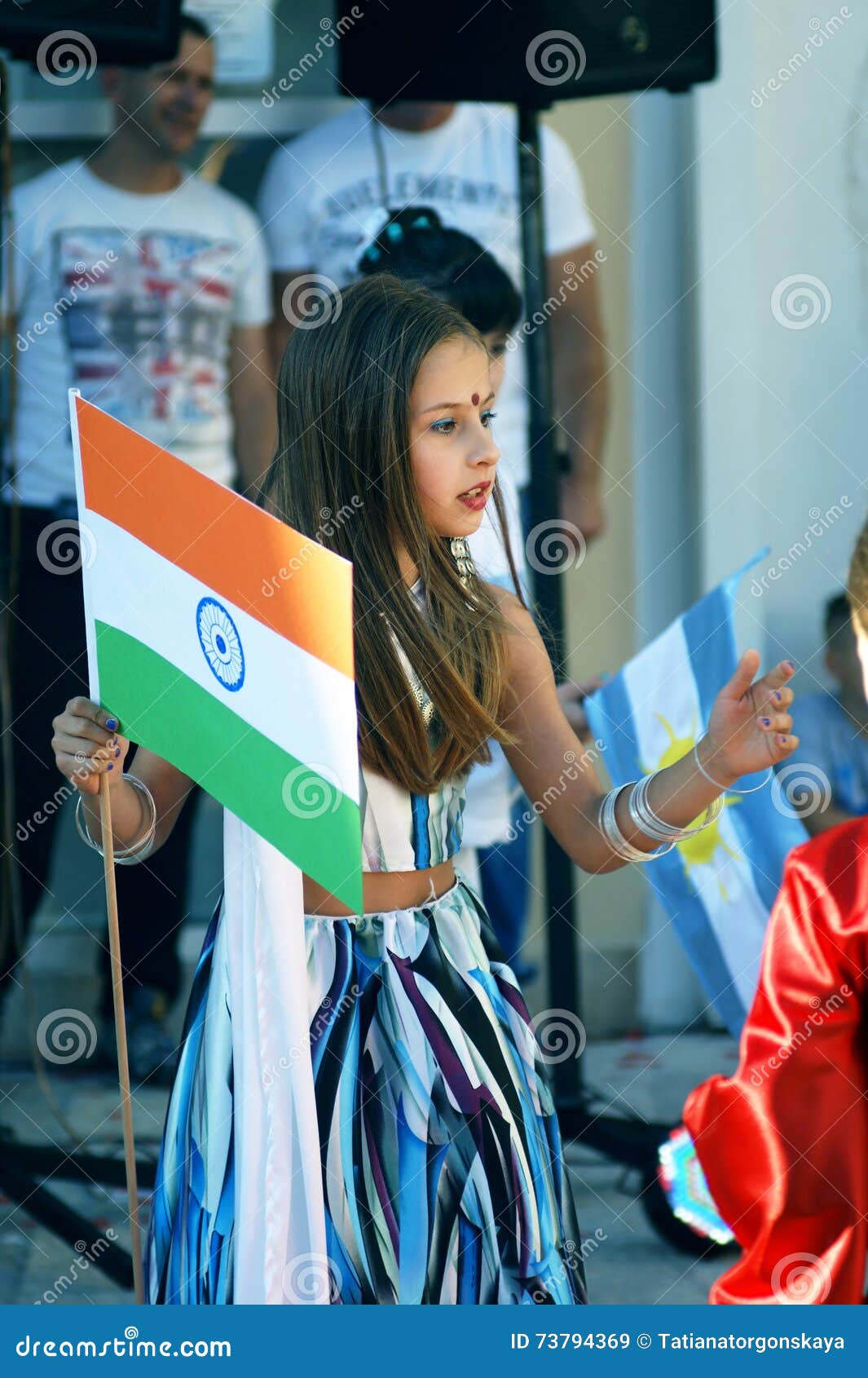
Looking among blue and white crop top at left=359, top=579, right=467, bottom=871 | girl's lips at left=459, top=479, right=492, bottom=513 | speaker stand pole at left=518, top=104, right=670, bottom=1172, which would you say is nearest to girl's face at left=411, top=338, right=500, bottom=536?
girl's lips at left=459, top=479, right=492, bottom=513

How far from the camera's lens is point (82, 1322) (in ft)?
5.18

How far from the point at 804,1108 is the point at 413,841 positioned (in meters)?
0.51

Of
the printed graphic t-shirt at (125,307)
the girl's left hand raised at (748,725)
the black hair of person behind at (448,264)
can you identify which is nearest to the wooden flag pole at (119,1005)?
the girl's left hand raised at (748,725)

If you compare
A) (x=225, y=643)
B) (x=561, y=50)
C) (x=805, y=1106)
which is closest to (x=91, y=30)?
(x=561, y=50)

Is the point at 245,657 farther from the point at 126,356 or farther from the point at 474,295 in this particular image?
the point at 126,356

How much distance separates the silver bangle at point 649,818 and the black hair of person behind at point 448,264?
1.30 m

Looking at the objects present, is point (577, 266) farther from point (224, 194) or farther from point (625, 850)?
point (625, 850)

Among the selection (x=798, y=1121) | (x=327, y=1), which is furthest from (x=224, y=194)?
(x=798, y=1121)

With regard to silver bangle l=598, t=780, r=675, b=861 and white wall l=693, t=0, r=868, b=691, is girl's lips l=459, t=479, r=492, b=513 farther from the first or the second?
white wall l=693, t=0, r=868, b=691

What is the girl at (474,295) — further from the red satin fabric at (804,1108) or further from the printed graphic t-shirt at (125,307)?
the red satin fabric at (804,1108)

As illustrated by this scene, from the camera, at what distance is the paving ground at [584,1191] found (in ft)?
9.41

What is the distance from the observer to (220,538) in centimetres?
146

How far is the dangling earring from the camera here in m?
1.91

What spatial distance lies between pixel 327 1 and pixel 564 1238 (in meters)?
3.23
